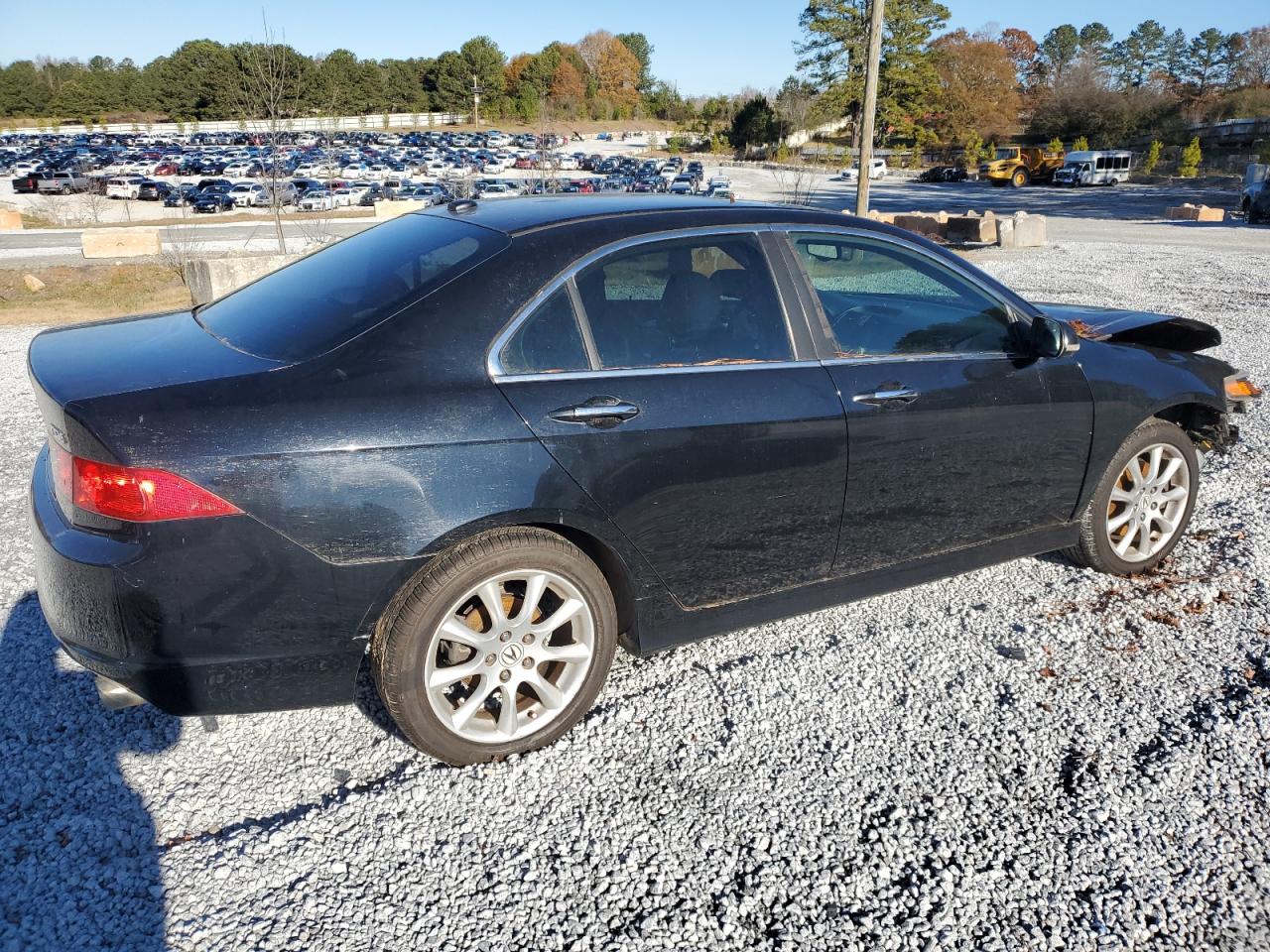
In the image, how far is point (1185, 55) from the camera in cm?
9288

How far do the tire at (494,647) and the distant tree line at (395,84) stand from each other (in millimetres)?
88633

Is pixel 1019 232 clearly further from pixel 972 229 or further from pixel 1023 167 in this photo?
pixel 1023 167

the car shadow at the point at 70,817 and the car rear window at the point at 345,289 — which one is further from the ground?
the car rear window at the point at 345,289

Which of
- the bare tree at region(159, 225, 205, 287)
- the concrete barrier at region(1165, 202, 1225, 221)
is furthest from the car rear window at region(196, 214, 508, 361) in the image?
the concrete barrier at region(1165, 202, 1225, 221)

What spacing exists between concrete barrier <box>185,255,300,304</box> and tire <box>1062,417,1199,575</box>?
10.1m

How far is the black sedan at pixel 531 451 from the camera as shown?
2.38 m

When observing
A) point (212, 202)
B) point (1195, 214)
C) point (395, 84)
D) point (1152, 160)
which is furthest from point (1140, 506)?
point (395, 84)

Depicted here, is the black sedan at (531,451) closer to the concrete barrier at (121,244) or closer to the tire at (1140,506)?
the tire at (1140,506)

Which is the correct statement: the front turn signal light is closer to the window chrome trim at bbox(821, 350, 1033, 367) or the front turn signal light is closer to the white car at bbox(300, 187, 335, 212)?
the window chrome trim at bbox(821, 350, 1033, 367)

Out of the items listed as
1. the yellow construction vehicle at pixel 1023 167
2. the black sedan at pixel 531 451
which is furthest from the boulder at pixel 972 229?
the yellow construction vehicle at pixel 1023 167

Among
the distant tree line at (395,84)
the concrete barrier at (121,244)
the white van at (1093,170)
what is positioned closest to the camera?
the concrete barrier at (121,244)

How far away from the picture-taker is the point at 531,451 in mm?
2645

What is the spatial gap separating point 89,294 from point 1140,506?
16.8 m

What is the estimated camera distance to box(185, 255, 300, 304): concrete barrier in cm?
1152
